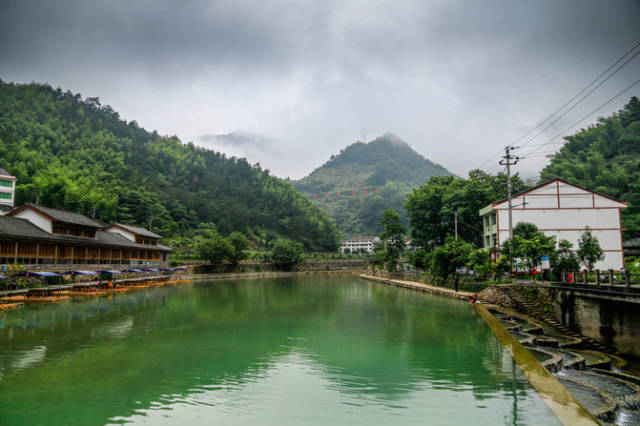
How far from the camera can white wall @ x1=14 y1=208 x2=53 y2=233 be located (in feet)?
121

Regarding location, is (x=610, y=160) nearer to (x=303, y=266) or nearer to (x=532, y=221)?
(x=532, y=221)

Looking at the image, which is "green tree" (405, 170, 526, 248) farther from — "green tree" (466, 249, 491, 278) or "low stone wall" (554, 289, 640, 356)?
"low stone wall" (554, 289, 640, 356)

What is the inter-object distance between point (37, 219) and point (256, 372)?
34.9 meters

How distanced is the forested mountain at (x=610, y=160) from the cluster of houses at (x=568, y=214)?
14.0m

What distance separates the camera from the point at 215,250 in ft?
216

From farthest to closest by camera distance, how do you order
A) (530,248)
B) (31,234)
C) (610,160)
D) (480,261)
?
(610,160) → (31,234) → (480,261) → (530,248)

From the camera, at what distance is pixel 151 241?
5934 centimetres

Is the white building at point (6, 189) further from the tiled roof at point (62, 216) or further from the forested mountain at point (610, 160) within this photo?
the forested mountain at point (610, 160)

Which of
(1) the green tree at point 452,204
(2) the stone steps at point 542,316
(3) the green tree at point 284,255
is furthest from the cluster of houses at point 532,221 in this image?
(3) the green tree at point 284,255

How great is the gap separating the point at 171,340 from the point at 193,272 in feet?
167

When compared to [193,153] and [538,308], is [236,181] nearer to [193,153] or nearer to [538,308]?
[193,153]

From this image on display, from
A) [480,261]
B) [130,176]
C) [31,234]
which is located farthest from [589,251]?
[130,176]

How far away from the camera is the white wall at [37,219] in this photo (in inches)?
1452

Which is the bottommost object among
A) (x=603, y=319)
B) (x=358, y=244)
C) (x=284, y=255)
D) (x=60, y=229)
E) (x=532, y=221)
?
(x=603, y=319)
